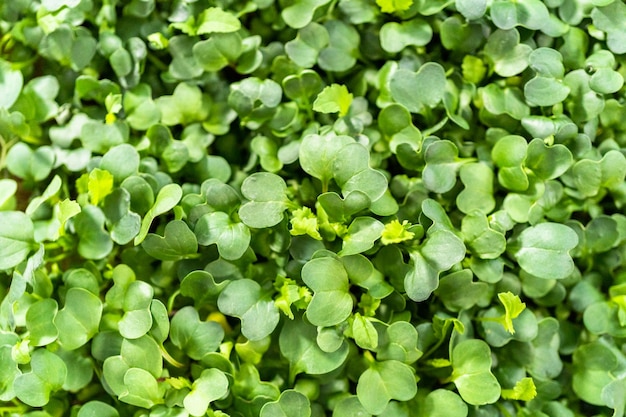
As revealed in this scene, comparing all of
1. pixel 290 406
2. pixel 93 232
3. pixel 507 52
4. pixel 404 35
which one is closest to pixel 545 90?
pixel 507 52

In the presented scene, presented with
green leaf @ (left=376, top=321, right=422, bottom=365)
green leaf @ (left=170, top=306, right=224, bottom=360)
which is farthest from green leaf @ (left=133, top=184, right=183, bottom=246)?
green leaf @ (left=376, top=321, right=422, bottom=365)

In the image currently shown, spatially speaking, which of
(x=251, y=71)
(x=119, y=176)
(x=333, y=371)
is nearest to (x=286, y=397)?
(x=333, y=371)

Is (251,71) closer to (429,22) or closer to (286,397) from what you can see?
(429,22)

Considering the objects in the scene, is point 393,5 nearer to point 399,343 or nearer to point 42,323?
point 399,343

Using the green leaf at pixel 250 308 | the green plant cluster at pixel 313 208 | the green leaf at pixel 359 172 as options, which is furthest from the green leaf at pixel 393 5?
the green leaf at pixel 250 308

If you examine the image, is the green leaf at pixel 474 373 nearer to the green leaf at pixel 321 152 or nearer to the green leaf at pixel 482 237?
the green leaf at pixel 482 237

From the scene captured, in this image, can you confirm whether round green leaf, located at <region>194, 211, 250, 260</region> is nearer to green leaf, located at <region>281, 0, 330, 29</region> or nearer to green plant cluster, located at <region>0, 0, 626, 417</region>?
green plant cluster, located at <region>0, 0, 626, 417</region>
